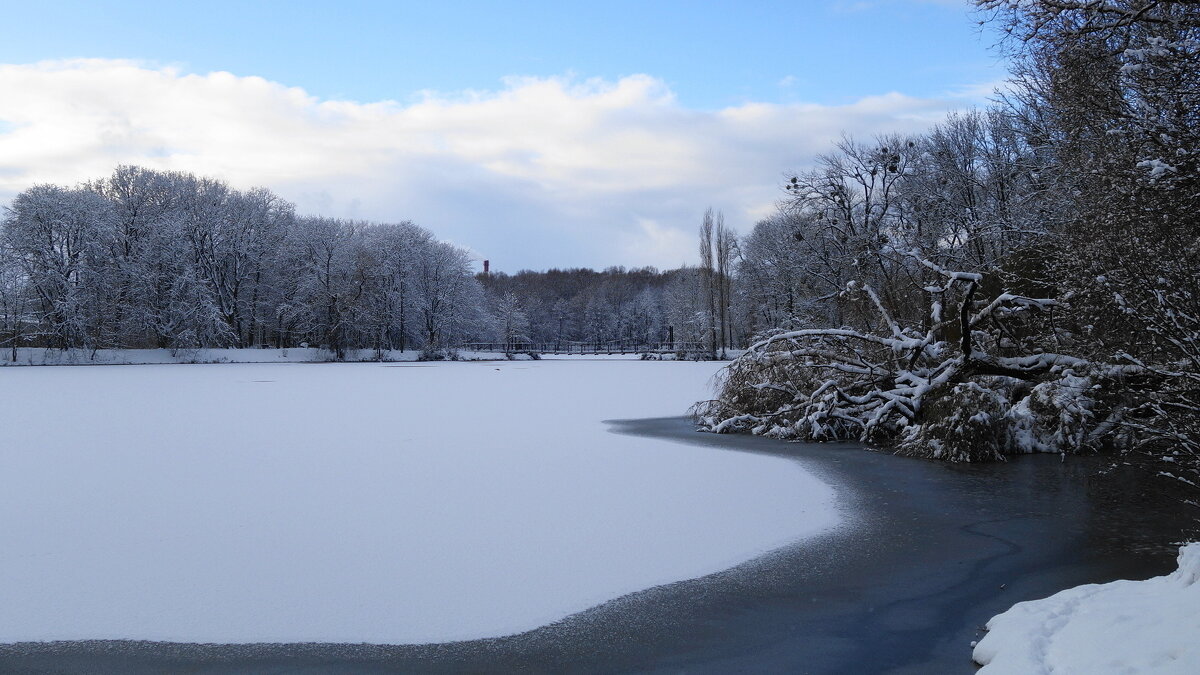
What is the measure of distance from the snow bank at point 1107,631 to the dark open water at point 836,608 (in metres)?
0.25

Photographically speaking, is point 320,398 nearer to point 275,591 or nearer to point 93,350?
point 275,591

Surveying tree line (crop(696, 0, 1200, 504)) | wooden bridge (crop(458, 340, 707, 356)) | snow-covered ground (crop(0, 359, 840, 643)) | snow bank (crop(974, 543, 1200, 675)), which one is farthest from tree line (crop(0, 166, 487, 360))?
snow bank (crop(974, 543, 1200, 675))

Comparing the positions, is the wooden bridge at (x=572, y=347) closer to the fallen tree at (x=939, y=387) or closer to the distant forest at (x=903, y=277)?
the distant forest at (x=903, y=277)

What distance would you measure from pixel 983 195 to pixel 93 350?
5008 cm

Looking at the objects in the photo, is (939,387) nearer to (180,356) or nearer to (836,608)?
(836,608)

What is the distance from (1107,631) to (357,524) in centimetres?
590

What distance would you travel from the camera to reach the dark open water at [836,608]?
168 inches

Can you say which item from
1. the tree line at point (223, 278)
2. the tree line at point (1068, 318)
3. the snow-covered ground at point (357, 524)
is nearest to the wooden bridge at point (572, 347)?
the tree line at point (223, 278)

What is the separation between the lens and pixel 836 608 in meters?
5.11

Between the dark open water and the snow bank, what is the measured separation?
25 cm

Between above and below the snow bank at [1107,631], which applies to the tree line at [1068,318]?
above

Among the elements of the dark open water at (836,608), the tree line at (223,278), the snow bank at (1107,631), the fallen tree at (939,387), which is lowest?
the dark open water at (836,608)

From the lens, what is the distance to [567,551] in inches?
256

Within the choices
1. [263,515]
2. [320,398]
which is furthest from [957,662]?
[320,398]
